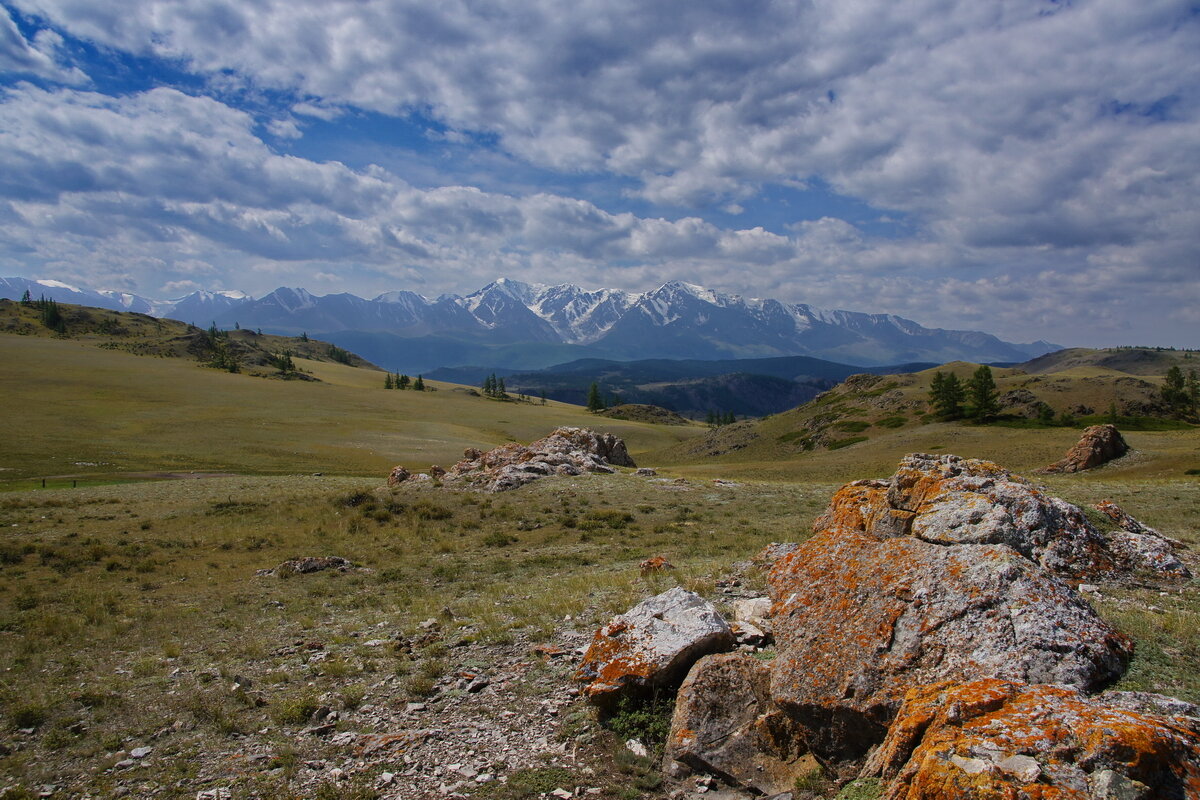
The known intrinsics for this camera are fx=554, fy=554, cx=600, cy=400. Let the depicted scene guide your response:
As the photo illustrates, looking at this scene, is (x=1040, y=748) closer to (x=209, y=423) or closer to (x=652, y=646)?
(x=652, y=646)

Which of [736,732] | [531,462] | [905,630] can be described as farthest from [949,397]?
[736,732]

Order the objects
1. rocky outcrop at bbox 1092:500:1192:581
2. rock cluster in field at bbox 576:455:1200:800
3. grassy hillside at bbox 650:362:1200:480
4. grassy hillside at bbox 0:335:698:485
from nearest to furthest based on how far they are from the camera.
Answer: rock cluster in field at bbox 576:455:1200:800 → rocky outcrop at bbox 1092:500:1192:581 → grassy hillside at bbox 650:362:1200:480 → grassy hillside at bbox 0:335:698:485

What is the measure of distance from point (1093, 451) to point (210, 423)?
107 meters

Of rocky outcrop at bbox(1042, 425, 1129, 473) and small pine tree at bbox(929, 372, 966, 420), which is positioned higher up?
small pine tree at bbox(929, 372, 966, 420)

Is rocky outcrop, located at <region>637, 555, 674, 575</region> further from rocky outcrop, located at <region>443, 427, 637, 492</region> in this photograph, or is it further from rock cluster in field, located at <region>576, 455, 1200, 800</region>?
rocky outcrop, located at <region>443, 427, 637, 492</region>

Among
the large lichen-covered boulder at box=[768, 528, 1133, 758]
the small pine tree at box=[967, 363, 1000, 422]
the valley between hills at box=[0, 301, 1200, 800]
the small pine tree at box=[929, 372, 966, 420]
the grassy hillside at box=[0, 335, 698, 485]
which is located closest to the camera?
the large lichen-covered boulder at box=[768, 528, 1133, 758]

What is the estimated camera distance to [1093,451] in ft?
155

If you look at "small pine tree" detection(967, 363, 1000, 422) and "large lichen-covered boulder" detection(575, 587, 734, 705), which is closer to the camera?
"large lichen-covered boulder" detection(575, 587, 734, 705)

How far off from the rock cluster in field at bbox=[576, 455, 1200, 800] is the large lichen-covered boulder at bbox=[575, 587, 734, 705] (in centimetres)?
3

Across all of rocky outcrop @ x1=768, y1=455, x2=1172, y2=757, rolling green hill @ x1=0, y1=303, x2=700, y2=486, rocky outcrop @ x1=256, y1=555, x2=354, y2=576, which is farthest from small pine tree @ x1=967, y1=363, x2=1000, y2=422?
rocky outcrop @ x1=768, y1=455, x2=1172, y2=757

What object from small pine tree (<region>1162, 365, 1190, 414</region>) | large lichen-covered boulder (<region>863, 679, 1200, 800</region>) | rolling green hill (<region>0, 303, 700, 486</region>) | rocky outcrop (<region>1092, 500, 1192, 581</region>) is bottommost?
rolling green hill (<region>0, 303, 700, 486</region>)

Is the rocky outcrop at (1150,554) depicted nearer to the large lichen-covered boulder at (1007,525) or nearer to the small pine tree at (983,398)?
the large lichen-covered boulder at (1007,525)

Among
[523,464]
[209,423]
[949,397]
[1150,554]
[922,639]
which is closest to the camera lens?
[922,639]

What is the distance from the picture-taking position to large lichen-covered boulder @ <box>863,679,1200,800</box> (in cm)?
405
